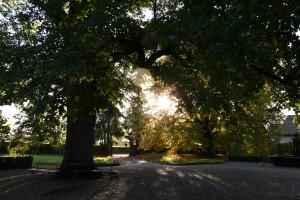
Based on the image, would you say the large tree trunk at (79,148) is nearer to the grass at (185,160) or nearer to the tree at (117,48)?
the tree at (117,48)

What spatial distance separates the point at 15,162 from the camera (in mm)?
27969

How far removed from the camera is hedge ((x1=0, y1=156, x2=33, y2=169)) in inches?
1060

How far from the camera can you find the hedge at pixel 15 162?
26.9 m

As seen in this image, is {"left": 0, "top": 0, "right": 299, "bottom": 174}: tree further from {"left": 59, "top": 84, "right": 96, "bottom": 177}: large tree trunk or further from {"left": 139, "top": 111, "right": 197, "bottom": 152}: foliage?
{"left": 139, "top": 111, "right": 197, "bottom": 152}: foliage

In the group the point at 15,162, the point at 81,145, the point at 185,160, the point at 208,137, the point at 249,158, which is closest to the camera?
the point at 81,145

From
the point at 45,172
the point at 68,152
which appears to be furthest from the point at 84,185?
the point at 45,172

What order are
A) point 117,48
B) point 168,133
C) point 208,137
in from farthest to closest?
point 208,137 < point 168,133 < point 117,48

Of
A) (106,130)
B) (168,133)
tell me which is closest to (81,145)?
(168,133)

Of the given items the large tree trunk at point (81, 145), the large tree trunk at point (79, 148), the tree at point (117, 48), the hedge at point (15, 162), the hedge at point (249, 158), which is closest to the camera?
the tree at point (117, 48)

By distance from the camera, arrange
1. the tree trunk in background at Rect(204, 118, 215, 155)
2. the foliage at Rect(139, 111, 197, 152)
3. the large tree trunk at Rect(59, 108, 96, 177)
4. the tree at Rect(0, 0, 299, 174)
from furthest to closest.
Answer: the tree trunk in background at Rect(204, 118, 215, 155) → the foliage at Rect(139, 111, 197, 152) → the large tree trunk at Rect(59, 108, 96, 177) → the tree at Rect(0, 0, 299, 174)

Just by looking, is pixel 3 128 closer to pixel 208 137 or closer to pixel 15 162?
pixel 15 162

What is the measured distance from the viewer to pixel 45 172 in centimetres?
2223

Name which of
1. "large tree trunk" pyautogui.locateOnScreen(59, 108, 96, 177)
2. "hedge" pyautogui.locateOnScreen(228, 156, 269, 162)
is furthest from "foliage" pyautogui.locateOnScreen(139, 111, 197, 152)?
"large tree trunk" pyautogui.locateOnScreen(59, 108, 96, 177)

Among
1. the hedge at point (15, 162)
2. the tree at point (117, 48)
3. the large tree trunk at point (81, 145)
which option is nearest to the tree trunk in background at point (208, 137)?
the hedge at point (15, 162)
